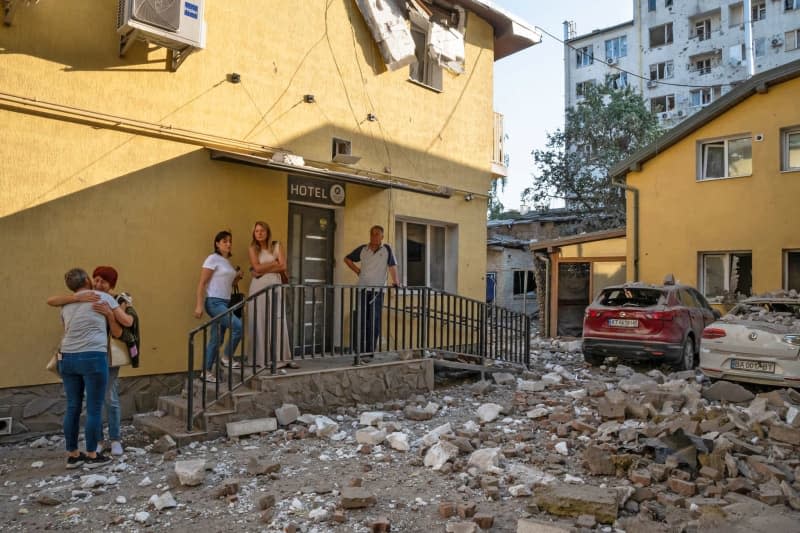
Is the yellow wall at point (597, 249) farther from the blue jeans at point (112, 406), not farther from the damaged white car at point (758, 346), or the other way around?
the blue jeans at point (112, 406)

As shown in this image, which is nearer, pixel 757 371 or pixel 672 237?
pixel 757 371

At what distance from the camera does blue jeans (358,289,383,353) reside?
720 cm

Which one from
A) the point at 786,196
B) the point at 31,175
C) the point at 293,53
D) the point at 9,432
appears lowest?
the point at 9,432

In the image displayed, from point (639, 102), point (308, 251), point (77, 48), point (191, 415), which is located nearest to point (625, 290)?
point (308, 251)

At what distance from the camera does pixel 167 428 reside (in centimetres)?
561

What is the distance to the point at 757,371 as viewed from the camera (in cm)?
786

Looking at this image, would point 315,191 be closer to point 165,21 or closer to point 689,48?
point 165,21

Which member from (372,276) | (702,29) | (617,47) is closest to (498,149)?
(372,276)

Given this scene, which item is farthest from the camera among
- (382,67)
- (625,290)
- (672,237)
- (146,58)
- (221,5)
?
(672,237)

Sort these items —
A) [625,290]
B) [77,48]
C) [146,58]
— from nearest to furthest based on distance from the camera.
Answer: [77,48]
[146,58]
[625,290]

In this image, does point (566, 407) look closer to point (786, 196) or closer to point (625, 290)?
point (625, 290)

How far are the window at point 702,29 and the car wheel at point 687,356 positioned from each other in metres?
32.2

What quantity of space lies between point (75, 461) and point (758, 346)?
8.12 m

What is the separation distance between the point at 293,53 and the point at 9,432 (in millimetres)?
5674
